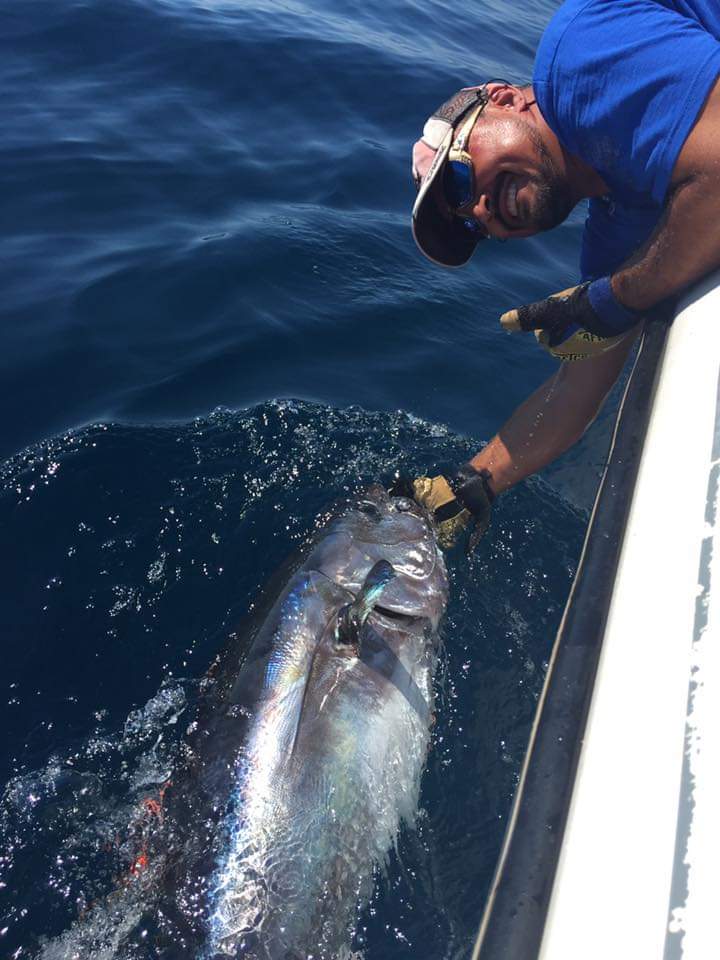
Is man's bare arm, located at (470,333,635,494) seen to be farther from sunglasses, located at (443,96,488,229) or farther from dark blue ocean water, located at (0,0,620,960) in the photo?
sunglasses, located at (443,96,488,229)

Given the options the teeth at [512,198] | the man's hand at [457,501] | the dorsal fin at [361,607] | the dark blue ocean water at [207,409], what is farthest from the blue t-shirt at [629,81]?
the dark blue ocean water at [207,409]

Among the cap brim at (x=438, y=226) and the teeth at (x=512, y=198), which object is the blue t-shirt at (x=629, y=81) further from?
the cap brim at (x=438, y=226)

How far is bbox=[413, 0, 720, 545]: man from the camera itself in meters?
2.33

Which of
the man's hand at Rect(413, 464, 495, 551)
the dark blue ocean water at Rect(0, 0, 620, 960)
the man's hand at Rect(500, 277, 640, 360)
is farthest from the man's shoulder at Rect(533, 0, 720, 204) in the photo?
the dark blue ocean water at Rect(0, 0, 620, 960)

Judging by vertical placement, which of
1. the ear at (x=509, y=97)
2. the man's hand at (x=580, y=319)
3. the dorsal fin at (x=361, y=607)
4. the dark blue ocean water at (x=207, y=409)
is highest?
the ear at (x=509, y=97)

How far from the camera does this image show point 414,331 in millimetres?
5434

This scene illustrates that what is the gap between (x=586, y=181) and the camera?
115 inches

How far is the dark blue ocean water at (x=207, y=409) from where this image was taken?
2793 millimetres

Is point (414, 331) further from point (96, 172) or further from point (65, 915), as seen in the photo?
point (65, 915)

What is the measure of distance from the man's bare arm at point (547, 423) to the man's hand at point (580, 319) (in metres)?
0.30

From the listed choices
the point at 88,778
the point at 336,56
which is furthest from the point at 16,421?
the point at 336,56

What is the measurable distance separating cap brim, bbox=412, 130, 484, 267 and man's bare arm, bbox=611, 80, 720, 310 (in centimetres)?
70

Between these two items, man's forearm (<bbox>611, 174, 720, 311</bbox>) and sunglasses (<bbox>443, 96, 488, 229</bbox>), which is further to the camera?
sunglasses (<bbox>443, 96, 488, 229</bbox>)

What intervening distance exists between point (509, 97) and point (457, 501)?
1.66m
